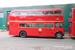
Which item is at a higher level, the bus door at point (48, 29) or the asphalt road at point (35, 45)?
the bus door at point (48, 29)

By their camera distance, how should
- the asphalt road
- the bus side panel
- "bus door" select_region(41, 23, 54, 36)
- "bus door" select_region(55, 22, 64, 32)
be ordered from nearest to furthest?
the asphalt road < "bus door" select_region(55, 22, 64, 32) < "bus door" select_region(41, 23, 54, 36) < the bus side panel

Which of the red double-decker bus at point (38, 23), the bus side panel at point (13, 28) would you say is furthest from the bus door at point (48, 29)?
the bus side panel at point (13, 28)

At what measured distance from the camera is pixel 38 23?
29.6 ft

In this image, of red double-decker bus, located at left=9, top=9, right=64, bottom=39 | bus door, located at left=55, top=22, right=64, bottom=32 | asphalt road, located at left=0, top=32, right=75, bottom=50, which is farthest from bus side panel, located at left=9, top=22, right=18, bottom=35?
bus door, located at left=55, top=22, right=64, bottom=32

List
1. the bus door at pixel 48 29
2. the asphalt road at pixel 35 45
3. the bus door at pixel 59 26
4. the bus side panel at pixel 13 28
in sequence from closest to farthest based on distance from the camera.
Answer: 1. the asphalt road at pixel 35 45
2. the bus door at pixel 59 26
3. the bus door at pixel 48 29
4. the bus side panel at pixel 13 28

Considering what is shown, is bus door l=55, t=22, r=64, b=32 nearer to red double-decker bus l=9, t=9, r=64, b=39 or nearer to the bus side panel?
red double-decker bus l=9, t=9, r=64, b=39

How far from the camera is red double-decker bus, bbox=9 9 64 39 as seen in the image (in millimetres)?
8641

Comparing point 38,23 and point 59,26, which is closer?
point 59,26

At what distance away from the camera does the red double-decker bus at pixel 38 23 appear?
8.64 m

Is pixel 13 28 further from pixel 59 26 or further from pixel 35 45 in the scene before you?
pixel 59 26

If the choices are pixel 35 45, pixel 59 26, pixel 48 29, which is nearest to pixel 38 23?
pixel 48 29

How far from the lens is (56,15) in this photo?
8672 mm

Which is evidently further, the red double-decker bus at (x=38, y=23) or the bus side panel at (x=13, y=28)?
the bus side panel at (x=13, y=28)

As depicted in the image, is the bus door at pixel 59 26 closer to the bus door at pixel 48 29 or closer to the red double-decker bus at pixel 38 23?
the red double-decker bus at pixel 38 23
